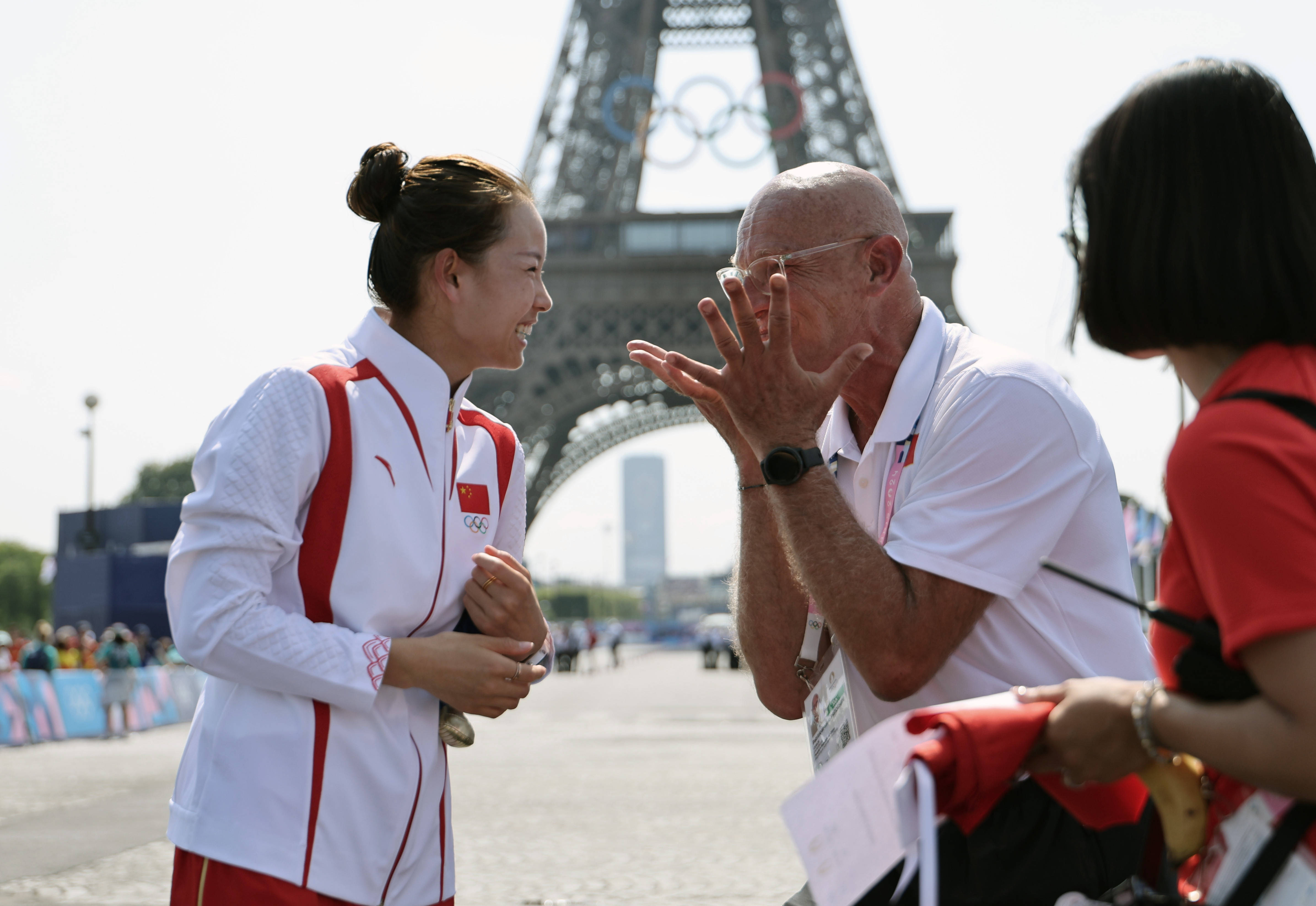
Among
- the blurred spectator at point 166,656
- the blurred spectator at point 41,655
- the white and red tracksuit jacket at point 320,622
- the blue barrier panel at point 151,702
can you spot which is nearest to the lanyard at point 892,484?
the white and red tracksuit jacket at point 320,622

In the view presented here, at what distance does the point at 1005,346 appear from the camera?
2.40 meters

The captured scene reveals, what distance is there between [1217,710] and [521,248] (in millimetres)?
1486

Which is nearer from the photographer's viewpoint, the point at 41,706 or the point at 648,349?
the point at 648,349

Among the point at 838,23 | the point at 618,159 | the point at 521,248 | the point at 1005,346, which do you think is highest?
the point at 838,23

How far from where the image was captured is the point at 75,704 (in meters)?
16.6

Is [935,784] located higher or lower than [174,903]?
higher

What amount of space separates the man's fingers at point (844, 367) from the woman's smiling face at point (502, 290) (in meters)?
0.52

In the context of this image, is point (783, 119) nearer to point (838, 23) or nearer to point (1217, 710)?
point (838, 23)

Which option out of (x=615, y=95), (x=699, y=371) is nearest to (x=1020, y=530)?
(x=699, y=371)

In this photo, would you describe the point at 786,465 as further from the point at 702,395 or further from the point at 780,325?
the point at 702,395

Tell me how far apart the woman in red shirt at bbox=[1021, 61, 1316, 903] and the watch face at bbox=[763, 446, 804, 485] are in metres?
0.68

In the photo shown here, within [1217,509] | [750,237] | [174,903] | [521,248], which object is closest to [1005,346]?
[750,237]

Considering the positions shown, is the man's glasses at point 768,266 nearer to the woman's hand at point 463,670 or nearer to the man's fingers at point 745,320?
the man's fingers at point 745,320

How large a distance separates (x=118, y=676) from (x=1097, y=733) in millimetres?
17226
